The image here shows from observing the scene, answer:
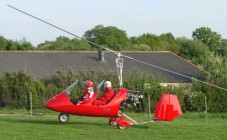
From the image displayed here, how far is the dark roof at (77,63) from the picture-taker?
5272 cm

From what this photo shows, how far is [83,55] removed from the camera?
59.4 m

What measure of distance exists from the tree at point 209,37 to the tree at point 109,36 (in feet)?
49.6

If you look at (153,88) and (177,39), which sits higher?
(177,39)

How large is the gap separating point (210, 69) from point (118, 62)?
2951 cm

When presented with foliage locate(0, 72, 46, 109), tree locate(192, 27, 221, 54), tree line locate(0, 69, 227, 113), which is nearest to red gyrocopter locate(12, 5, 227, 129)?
tree line locate(0, 69, 227, 113)

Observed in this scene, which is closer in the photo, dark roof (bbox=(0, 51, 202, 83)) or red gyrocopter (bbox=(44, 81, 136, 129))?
red gyrocopter (bbox=(44, 81, 136, 129))

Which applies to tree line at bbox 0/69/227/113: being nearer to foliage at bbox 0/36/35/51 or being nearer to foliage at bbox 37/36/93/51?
foliage at bbox 0/36/35/51

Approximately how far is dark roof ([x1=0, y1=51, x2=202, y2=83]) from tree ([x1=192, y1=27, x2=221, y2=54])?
5464 centimetres

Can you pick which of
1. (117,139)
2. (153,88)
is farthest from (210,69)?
(117,139)

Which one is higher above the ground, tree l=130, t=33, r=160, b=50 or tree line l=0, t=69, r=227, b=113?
tree l=130, t=33, r=160, b=50

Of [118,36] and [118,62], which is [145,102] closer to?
[118,62]

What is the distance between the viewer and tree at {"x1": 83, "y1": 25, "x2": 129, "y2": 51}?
111m

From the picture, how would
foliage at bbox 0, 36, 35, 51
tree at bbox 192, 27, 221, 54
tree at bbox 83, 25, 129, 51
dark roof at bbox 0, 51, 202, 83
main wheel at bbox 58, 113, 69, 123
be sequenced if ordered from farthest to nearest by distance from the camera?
1. tree at bbox 192, 27, 221, 54
2. tree at bbox 83, 25, 129, 51
3. foliage at bbox 0, 36, 35, 51
4. dark roof at bbox 0, 51, 202, 83
5. main wheel at bbox 58, 113, 69, 123

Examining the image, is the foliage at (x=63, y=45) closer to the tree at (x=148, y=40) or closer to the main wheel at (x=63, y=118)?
the tree at (x=148, y=40)
